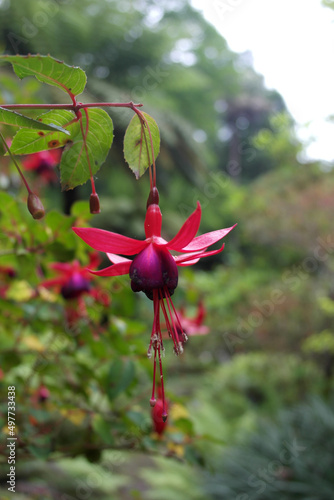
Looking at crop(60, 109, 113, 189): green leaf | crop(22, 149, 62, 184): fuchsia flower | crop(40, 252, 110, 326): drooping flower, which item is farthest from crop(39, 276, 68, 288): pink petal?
crop(22, 149, 62, 184): fuchsia flower

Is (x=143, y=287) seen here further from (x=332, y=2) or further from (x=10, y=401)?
(x=332, y=2)

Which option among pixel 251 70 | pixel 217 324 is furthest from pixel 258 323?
pixel 251 70

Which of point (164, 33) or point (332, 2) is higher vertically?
point (164, 33)

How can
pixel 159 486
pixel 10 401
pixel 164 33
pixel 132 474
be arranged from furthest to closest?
1. pixel 164 33
2. pixel 132 474
3. pixel 159 486
4. pixel 10 401

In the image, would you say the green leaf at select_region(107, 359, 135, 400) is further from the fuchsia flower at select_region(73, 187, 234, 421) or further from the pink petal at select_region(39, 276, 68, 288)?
the fuchsia flower at select_region(73, 187, 234, 421)

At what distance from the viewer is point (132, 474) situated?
2.46 metres

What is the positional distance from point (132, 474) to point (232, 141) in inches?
208

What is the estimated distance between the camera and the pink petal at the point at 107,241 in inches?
8.7

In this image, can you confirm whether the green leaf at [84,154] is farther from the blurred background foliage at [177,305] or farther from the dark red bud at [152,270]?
the blurred background foliage at [177,305]

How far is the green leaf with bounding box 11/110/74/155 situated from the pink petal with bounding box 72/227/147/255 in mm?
76

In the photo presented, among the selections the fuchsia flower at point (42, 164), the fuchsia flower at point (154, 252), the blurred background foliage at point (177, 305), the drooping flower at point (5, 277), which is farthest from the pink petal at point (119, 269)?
the fuchsia flower at point (42, 164)

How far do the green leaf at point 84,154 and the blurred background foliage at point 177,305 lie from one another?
0.58 feet

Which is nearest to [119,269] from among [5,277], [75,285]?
→ [75,285]

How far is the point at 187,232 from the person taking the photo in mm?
222
